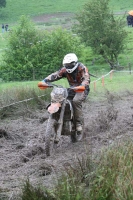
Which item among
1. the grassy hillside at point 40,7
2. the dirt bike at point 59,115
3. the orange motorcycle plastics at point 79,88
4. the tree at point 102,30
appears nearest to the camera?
the dirt bike at point 59,115

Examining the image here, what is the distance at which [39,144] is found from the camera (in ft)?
35.8

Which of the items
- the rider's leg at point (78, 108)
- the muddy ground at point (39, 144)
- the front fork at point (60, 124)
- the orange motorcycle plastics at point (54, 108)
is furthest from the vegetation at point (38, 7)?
the orange motorcycle plastics at point (54, 108)

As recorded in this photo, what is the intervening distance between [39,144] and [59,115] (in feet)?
3.42

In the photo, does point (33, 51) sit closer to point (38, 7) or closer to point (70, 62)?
point (70, 62)

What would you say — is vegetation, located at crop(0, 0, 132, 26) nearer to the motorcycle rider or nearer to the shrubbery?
the shrubbery

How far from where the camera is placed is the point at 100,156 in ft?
23.8

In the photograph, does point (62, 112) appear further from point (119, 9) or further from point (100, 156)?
point (119, 9)

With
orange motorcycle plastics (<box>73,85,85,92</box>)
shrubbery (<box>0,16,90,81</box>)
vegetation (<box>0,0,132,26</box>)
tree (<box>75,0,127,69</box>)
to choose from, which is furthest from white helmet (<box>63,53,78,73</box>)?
vegetation (<box>0,0,132,26</box>)

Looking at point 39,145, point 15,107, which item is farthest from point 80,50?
point 39,145

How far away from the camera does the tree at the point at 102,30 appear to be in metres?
42.3

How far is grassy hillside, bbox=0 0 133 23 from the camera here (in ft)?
273

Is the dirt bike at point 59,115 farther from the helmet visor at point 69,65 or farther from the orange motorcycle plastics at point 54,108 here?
the helmet visor at point 69,65

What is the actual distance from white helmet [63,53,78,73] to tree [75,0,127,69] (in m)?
31.4

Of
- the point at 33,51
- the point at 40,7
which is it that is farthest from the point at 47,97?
the point at 40,7
